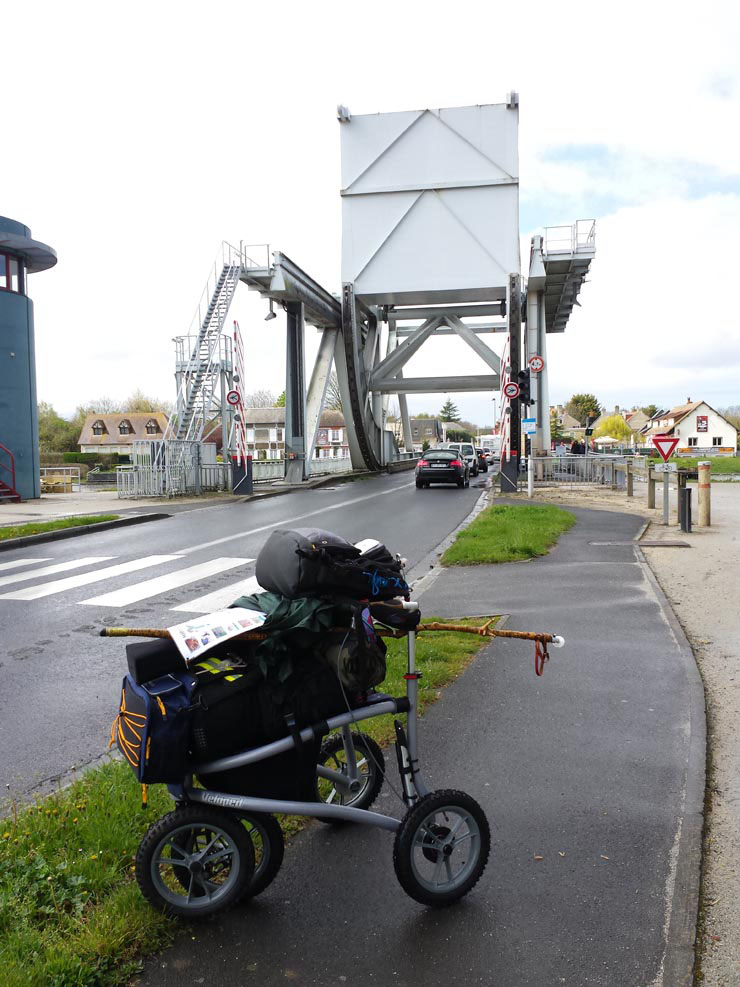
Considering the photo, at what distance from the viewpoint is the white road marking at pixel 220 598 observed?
27.5 feet

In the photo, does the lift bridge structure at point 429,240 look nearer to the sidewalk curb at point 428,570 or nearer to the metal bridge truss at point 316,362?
the metal bridge truss at point 316,362

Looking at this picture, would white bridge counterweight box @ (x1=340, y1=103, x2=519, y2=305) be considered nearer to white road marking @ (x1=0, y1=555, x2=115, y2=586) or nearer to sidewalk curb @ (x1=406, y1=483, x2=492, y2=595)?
sidewalk curb @ (x1=406, y1=483, x2=492, y2=595)

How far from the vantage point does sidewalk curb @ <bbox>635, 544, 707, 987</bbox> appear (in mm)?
2674

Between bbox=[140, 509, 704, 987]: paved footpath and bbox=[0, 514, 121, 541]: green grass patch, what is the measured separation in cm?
1116

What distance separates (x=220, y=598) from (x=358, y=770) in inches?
219

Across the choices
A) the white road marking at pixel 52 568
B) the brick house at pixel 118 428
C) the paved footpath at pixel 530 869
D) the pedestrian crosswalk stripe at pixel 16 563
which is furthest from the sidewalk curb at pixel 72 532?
the brick house at pixel 118 428

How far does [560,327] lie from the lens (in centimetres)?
4628

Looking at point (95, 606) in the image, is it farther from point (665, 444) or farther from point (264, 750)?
point (665, 444)

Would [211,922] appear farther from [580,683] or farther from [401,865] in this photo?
[580,683]

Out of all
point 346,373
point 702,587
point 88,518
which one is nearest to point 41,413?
point 346,373

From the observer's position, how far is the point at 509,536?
12.8 metres

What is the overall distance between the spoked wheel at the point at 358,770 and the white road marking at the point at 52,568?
7841mm

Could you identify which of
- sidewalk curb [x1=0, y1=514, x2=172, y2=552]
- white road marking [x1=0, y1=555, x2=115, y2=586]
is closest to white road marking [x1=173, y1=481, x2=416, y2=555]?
white road marking [x1=0, y1=555, x2=115, y2=586]

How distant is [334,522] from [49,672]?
1072cm
